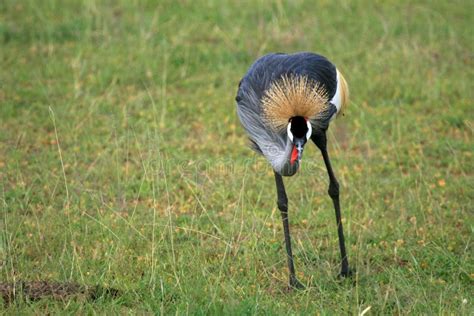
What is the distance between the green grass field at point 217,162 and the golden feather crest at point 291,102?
60cm

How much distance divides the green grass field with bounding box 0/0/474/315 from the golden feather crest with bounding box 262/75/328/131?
1.96 ft

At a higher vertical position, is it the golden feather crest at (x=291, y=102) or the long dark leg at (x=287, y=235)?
the golden feather crest at (x=291, y=102)

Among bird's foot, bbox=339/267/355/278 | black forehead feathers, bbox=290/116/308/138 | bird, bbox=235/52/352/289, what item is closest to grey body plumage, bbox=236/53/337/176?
bird, bbox=235/52/352/289

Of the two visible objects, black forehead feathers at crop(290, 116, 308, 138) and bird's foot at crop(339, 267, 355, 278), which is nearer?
black forehead feathers at crop(290, 116, 308, 138)

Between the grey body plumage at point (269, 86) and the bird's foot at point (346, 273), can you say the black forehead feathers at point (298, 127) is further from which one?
the bird's foot at point (346, 273)

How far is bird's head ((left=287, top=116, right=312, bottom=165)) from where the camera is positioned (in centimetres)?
400

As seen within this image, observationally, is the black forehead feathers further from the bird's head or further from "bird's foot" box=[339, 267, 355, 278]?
"bird's foot" box=[339, 267, 355, 278]

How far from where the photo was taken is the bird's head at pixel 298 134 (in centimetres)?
400

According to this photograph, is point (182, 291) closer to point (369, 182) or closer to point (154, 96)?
point (369, 182)

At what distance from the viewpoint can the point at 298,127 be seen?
13.3ft

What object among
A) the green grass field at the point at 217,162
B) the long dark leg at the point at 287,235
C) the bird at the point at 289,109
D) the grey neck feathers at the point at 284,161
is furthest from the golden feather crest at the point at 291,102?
the green grass field at the point at 217,162

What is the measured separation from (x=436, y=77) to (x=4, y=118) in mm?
3561

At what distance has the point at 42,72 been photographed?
297 inches

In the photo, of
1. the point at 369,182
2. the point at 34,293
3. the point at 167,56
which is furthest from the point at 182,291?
the point at 167,56
